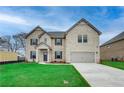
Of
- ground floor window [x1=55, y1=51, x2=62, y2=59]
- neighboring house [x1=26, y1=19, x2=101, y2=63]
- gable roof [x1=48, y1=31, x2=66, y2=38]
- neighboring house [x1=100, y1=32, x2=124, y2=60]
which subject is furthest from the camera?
neighboring house [x1=100, y1=32, x2=124, y2=60]

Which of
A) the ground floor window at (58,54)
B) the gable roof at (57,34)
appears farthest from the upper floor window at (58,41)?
the ground floor window at (58,54)

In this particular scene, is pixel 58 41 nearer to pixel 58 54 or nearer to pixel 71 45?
pixel 58 54

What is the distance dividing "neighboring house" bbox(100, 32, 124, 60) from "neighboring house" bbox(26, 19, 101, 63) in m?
7.12

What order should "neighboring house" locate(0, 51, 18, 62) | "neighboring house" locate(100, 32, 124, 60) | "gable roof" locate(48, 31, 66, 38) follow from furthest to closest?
"neighboring house" locate(100, 32, 124, 60)
"gable roof" locate(48, 31, 66, 38)
"neighboring house" locate(0, 51, 18, 62)

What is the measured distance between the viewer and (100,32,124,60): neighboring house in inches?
1487

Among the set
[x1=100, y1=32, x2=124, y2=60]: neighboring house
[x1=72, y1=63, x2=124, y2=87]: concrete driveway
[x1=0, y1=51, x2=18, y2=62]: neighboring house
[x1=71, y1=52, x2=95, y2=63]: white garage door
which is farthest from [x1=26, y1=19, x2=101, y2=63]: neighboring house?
[x1=72, y1=63, x2=124, y2=87]: concrete driveway

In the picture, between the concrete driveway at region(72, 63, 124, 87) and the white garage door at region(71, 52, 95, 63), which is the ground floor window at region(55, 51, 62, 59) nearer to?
the white garage door at region(71, 52, 95, 63)

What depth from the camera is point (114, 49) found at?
138ft

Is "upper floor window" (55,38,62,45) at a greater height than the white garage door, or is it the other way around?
"upper floor window" (55,38,62,45)

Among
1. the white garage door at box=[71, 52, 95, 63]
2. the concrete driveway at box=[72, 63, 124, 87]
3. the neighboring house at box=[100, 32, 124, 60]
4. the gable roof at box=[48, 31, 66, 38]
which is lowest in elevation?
the concrete driveway at box=[72, 63, 124, 87]

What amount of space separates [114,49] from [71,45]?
40.8ft

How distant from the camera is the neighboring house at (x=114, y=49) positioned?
37769 mm
